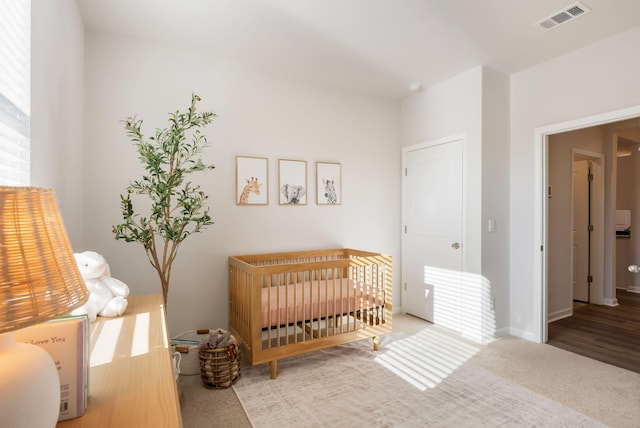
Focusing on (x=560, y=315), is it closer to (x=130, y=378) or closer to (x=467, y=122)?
(x=467, y=122)

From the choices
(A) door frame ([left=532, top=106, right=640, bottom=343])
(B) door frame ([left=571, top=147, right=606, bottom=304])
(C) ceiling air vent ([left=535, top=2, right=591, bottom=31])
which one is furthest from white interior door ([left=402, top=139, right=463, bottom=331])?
(B) door frame ([left=571, top=147, right=606, bottom=304])

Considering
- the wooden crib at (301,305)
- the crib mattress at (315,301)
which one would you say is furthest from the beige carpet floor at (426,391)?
the crib mattress at (315,301)

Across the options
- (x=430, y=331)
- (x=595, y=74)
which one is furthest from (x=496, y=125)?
(x=430, y=331)

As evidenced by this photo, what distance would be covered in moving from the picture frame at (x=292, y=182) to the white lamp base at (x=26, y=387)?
2.85 meters

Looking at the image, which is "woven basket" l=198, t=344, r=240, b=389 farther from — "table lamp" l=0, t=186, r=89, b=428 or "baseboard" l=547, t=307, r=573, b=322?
"baseboard" l=547, t=307, r=573, b=322

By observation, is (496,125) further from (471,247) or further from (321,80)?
(321,80)

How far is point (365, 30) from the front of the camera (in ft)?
8.78

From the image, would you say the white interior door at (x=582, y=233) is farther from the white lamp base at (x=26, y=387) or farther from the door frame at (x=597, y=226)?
the white lamp base at (x=26, y=387)

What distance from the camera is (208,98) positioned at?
314cm

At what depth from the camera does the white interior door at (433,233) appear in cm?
353

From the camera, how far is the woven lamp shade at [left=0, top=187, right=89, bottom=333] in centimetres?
53

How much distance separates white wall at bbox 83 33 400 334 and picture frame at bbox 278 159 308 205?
62mm

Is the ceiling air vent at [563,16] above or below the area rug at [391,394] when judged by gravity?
above

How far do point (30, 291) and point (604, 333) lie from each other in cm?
452
